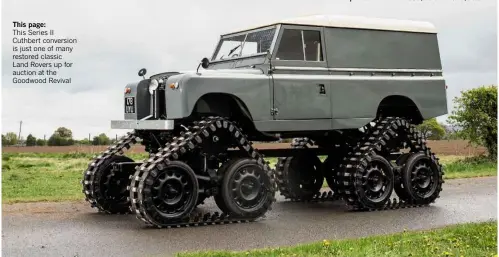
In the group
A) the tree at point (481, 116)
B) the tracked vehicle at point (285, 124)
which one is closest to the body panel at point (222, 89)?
the tracked vehicle at point (285, 124)

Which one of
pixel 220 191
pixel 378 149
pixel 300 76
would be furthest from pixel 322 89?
pixel 220 191

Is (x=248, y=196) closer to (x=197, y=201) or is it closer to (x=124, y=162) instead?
(x=197, y=201)

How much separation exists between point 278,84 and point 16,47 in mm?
3999

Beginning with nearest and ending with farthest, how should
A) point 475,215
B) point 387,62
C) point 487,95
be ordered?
point 475,215 < point 387,62 < point 487,95

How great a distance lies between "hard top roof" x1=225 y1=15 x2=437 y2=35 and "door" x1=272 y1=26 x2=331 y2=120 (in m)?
0.12

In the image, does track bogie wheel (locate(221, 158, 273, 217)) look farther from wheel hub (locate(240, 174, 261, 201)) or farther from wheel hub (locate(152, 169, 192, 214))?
wheel hub (locate(152, 169, 192, 214))

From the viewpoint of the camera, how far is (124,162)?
38.9 ft

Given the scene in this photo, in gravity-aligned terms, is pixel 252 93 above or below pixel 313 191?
above

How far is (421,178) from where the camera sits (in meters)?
13.0

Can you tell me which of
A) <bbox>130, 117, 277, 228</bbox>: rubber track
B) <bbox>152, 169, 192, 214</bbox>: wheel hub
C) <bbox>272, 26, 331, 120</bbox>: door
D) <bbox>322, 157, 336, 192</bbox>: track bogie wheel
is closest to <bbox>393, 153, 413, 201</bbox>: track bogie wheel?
<bbox>322, 157, 336, 192</bbox>: track bogie wheel

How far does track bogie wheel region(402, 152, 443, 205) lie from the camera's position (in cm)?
1280

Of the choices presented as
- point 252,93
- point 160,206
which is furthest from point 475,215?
point 160,206

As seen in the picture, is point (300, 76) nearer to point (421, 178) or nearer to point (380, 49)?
point (380, 49)

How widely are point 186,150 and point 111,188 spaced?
6.70ft
